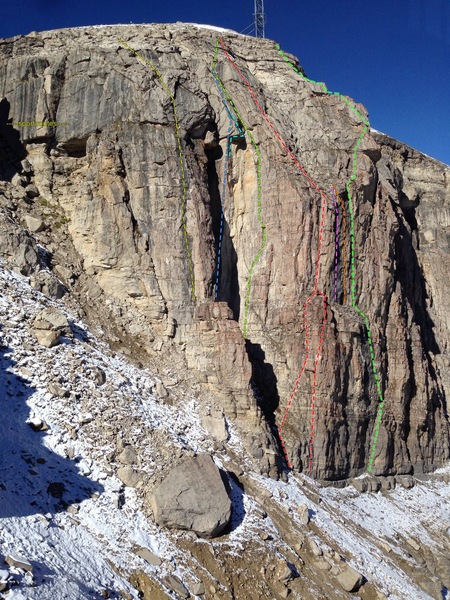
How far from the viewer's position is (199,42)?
102 feet

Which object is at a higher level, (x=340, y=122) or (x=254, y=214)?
(x=340, y=122)

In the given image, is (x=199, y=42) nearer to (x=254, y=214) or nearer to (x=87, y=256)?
(x=254, y=214)

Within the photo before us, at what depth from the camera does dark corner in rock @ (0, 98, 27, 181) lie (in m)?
28.6

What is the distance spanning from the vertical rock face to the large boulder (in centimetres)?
457

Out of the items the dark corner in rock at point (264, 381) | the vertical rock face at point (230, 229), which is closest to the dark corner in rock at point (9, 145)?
the vertical rock face at point (230, 229)

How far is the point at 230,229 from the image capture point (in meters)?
29.1

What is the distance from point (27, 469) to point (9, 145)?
18110 millimetres

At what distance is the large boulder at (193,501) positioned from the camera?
17344 mm

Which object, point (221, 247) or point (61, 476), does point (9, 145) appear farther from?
point (61, 476)

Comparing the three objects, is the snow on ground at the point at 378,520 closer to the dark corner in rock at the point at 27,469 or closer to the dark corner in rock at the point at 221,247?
the dark corner in rock at the point at 27,469

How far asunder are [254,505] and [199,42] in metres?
23.0

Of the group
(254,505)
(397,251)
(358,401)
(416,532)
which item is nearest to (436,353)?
(397,251)

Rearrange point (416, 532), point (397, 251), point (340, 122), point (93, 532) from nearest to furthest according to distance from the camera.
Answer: point (93, 532), point (416, 532), point (340, 122), point (397, 251)

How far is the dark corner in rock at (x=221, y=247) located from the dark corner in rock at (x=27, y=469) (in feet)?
36.7
